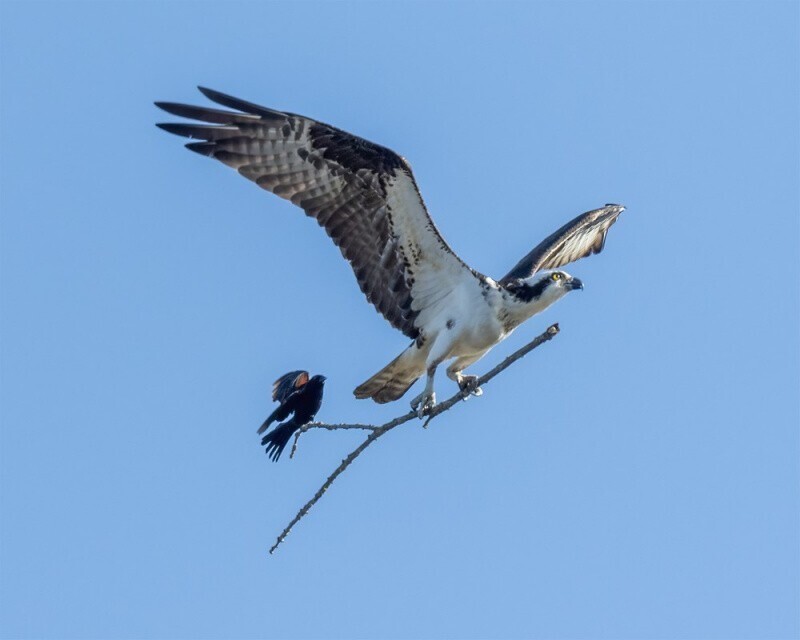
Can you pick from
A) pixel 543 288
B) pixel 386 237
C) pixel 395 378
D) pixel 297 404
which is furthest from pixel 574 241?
pixel 297 404

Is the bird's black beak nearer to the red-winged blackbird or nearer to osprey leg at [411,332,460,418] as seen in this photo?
osprey leg at [411,332,460,418]

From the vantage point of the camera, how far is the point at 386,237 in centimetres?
1034

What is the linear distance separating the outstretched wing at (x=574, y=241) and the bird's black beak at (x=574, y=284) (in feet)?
4.19

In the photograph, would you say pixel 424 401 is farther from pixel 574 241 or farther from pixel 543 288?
pixel 574 241

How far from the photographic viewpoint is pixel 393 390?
10.5 m

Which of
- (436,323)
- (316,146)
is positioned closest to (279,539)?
(436,323)

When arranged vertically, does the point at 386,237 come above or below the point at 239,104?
below

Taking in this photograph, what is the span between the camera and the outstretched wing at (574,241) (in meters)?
11.9

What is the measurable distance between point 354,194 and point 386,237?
0.45 metres

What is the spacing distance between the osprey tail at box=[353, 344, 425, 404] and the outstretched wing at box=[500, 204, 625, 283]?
153 cm

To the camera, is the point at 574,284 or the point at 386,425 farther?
the point at 574,284

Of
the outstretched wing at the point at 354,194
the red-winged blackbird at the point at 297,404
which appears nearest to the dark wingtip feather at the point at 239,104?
the outstretched wing at the point at 354,194

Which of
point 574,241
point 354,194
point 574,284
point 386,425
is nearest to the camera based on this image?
point 386,425

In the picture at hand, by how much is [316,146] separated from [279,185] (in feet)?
1.53
